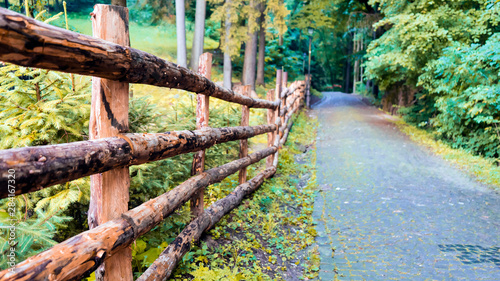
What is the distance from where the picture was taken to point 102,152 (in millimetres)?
1758

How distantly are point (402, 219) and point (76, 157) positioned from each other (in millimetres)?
5038

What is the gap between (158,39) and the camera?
928 inches

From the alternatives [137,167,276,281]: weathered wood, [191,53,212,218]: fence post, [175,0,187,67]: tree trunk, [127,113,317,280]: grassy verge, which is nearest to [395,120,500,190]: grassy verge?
[127,113,317,280]: grassy verge

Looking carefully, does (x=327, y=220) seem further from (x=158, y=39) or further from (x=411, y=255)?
(x=158, y=39)

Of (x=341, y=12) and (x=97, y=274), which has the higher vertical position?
(x=341, y=12)

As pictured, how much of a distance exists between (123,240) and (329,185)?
5.54 metres

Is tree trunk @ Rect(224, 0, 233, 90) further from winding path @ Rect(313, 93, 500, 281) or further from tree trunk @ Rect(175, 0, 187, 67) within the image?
winding path @ Rect(313, 93, 500, 281)

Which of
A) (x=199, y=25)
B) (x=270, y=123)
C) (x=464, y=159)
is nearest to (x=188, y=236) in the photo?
(x=270, y=123)

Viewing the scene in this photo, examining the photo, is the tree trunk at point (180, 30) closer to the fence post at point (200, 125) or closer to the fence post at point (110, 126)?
the fence post at point (200, 125)

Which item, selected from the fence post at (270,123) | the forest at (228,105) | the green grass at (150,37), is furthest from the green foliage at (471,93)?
the green grass at (150,37)

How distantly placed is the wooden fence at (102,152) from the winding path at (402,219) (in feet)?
7.45

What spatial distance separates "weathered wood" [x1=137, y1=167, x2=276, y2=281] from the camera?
2.56 m

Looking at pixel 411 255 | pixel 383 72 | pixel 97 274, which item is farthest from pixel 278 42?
pixel 97 274

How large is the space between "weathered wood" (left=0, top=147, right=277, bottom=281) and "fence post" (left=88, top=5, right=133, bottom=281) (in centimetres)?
12
